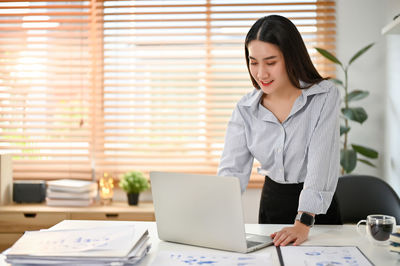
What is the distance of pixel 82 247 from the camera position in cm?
129

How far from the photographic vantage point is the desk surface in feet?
4.50

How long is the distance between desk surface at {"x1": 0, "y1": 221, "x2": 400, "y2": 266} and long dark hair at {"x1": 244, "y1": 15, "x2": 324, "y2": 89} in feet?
1.72

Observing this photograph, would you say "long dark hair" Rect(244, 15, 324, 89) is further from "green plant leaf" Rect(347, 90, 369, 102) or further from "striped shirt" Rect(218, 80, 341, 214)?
"green plant leaf" Rect(347, 90, 369, 102)

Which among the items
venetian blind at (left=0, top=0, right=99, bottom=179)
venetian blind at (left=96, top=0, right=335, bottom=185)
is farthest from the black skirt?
venetian blind at (left=0, top=0, right=99, bottom=179)

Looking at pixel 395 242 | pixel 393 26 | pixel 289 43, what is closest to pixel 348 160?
pixel 393 26

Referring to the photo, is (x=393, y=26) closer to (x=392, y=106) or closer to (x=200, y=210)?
(x=392, y=106)

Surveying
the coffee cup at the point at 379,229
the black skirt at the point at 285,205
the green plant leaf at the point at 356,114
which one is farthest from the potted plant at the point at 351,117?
the coffee cup at the point at 379,229

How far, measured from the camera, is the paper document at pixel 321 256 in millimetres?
1302

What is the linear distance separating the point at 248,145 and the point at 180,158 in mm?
1762

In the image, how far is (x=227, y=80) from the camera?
11.9 ft

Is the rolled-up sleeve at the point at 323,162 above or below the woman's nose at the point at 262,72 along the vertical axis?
below

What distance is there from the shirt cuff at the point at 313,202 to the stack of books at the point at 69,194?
6.92 feet

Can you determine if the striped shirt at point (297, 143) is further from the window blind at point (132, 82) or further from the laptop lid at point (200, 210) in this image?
the window blind at point (132, 82)

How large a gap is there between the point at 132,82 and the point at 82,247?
8.09ft
